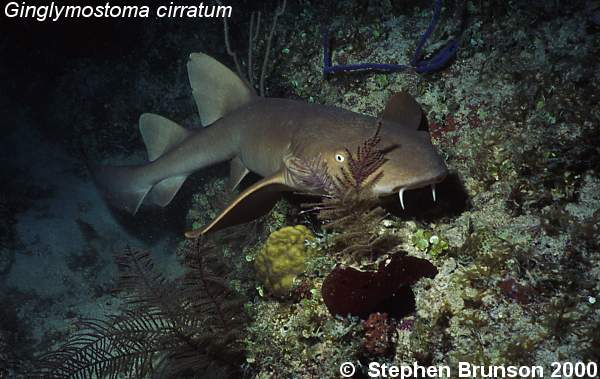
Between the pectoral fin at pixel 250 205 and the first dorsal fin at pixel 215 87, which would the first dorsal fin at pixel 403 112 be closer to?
the pectoral fin at pixel 250 205

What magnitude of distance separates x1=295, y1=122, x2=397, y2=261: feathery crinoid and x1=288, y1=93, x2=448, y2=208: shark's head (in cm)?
5

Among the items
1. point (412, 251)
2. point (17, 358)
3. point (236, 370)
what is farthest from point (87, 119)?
point (412, 251)

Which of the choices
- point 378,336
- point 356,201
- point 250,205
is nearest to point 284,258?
point 250,205

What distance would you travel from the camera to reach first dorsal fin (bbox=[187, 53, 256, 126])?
4.46 metres

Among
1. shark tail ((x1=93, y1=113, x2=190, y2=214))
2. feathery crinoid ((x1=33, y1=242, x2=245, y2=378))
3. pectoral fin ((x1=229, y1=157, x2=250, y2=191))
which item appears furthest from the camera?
shark tail ((x1=93, y1=113, x2=190, y2=214))

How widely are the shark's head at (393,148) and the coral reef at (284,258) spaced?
585 millimetres

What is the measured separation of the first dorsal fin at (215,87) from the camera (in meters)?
4.46

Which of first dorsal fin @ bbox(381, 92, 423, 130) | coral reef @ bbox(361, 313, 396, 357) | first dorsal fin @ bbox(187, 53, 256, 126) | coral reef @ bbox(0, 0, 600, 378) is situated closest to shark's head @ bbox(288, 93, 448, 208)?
first dorsal fin @ bbox(381, 92, 423, 130)

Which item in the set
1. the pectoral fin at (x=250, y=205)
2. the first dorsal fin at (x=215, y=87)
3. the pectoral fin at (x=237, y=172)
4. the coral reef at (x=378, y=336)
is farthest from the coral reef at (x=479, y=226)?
the first dorsal fin at (x=215, y=87)

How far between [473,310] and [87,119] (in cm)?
876

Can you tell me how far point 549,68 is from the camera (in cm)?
316

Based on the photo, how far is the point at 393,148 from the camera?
2.52 m

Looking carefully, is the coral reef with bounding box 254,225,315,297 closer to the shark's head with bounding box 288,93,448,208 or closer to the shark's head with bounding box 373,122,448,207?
the shark's head with bounding box 288,93,448,208

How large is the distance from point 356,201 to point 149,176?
3.64m
